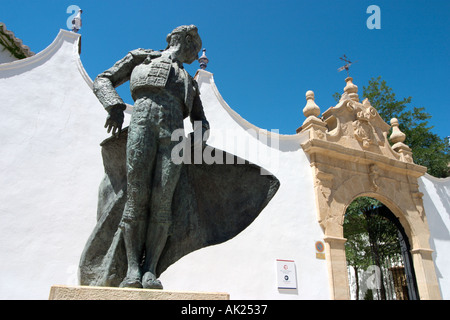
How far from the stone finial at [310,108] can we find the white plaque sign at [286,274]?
11.6ft

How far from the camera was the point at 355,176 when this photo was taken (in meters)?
7.93

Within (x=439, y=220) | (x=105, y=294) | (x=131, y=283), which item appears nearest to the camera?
(x=105, y=294)

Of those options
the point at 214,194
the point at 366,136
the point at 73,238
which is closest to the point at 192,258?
the point at 73,238

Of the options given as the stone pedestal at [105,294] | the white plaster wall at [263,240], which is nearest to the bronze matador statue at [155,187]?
the stone pedestal at [105,294]

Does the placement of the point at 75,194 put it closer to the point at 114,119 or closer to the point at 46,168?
the point at 46,168

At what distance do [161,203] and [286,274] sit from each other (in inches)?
189

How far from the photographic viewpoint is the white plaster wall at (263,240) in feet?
18.7

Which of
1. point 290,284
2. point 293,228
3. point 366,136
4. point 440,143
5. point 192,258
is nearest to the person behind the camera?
point 192,258

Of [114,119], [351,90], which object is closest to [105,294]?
[114,119]

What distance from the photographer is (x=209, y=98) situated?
7074 millimetres

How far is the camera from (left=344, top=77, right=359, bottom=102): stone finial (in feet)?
30.0

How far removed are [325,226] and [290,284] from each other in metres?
1.43

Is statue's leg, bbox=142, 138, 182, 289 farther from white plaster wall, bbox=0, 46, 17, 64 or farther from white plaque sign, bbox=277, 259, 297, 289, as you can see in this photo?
white plaster wall, bbox=0, 46, 17, 64
